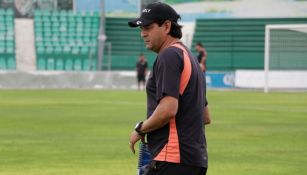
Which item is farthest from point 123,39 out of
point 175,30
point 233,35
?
point 175,30

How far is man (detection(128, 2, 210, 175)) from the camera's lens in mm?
5953

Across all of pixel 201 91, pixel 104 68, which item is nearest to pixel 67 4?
pixel 104 68

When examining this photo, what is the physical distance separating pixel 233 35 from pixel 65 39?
11465 mm

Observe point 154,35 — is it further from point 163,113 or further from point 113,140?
point 113,140

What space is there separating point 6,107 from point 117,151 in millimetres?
13475

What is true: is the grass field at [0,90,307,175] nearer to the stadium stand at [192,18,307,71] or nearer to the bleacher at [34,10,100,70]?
the stadium stand at [192,18,307,71]

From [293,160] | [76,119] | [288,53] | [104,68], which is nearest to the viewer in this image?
[293,160]

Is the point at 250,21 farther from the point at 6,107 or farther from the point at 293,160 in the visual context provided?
the point at 293,160

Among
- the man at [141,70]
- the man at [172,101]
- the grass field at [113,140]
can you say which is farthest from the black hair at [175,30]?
the man at [141,70]

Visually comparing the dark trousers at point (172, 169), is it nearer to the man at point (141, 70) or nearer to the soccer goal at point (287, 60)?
the soccer goal at point (287, 60)

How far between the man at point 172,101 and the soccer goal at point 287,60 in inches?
1529

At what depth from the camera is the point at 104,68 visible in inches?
2186

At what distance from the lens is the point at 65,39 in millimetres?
60094

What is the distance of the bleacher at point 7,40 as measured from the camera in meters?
57.5
